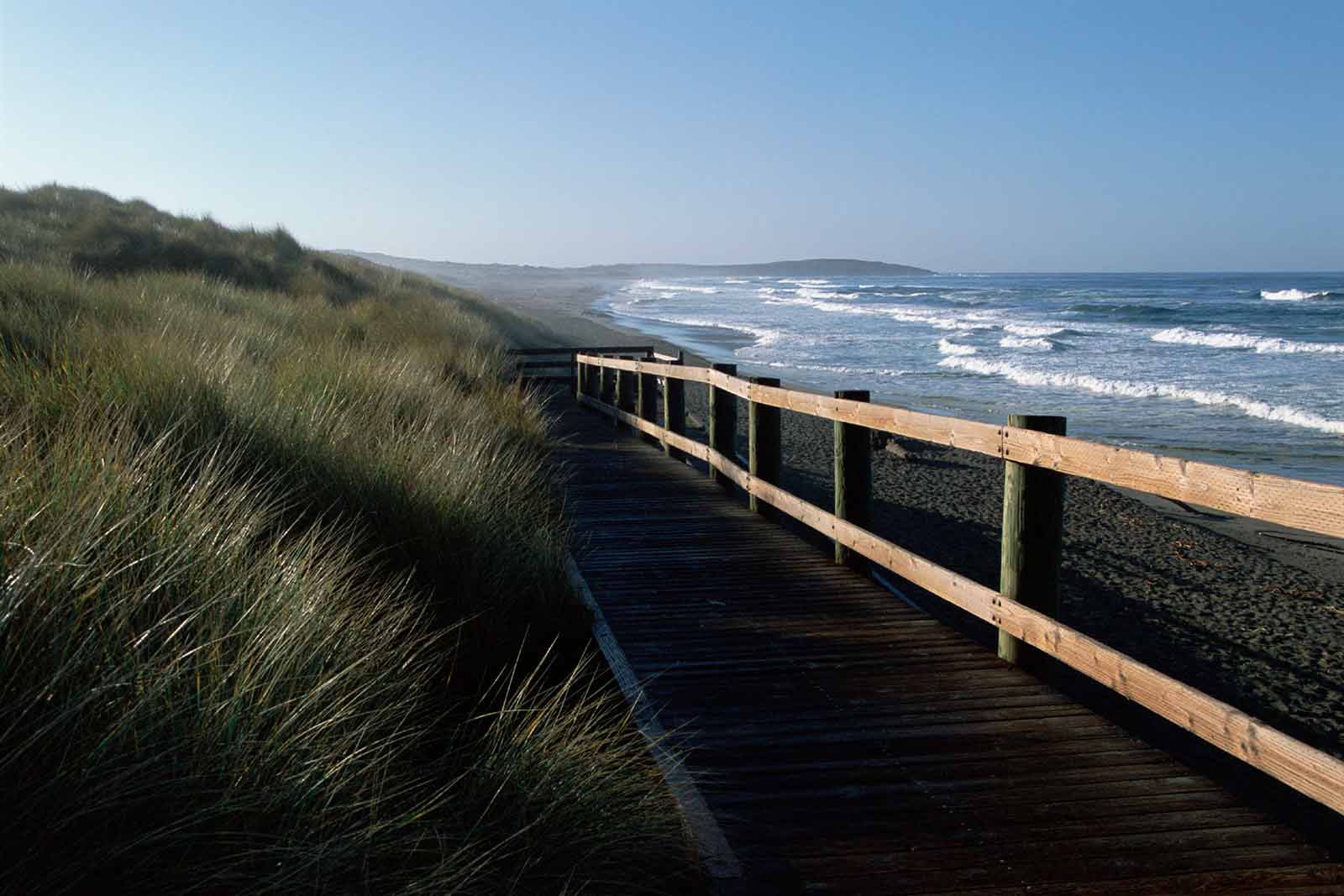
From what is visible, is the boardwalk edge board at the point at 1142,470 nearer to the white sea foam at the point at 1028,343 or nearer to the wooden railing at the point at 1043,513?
the wooden railing at the point at 1043,513

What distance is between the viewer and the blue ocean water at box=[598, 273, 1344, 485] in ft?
58.9

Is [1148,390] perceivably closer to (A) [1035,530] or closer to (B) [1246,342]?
(B) [1246,342]

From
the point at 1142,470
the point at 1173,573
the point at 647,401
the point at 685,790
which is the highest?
the point at 1142,470

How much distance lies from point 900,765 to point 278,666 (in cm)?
203

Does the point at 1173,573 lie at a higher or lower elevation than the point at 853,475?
lower

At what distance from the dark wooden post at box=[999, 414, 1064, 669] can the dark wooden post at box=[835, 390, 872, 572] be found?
182cm

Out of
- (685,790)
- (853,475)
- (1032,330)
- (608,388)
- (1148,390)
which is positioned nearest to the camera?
(685,790)

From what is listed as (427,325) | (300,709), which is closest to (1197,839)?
(300,709)

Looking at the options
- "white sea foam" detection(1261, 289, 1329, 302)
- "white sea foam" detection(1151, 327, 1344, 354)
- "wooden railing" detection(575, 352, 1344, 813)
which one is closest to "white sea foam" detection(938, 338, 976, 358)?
"white sea foam" detection(1151, 327, 1344, 354)

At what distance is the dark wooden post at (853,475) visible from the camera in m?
6.31

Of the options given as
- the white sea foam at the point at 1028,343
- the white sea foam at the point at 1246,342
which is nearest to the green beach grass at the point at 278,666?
the white sea foam at the point at 1028,343

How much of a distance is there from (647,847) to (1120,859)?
4.27ft

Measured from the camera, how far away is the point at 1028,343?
38875 mm

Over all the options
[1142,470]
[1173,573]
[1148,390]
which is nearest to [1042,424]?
[1142,470]
